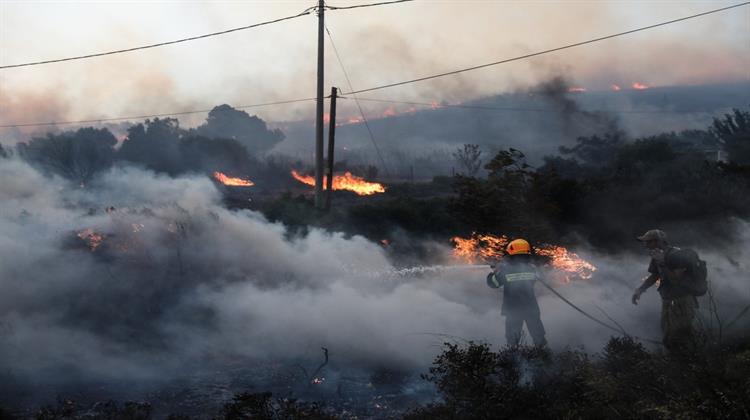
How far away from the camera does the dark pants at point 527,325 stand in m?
7.96

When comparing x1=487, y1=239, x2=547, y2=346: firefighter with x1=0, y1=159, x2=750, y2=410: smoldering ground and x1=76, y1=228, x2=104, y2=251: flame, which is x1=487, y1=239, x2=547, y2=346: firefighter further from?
x1=76, y1=228, x2=104, y2=251: flame

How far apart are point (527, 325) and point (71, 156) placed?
5143 cm

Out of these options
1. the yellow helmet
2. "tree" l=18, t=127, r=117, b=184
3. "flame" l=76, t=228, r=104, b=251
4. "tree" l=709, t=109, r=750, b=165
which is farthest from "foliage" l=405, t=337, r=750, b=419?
"tree" l=18, t=127, r=117, b=184

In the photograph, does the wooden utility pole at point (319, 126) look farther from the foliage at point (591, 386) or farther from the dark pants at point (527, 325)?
the foliage at point (591, 386)

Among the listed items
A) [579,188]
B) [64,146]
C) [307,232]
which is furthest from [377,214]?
[64,146]

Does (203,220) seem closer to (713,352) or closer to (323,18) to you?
(323,18)

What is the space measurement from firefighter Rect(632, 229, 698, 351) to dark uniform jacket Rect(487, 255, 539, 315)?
156cm

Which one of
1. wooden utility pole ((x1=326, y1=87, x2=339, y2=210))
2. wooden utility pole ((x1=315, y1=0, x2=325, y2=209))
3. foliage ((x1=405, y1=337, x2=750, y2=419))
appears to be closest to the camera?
foliage ((x1=405, y1=337, x2=750, y2=419))

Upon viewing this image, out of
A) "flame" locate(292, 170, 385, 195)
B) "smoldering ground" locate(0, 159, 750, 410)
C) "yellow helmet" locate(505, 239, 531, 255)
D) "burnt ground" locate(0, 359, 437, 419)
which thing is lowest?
"burnt ground" locate(0, 359, 437, 419)

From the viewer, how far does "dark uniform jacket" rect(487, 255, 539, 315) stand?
804 cm

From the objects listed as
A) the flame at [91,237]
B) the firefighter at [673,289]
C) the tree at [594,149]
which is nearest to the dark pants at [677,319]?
the firefighter at [673,289]

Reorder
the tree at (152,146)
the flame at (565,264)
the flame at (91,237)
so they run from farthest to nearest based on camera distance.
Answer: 1. the tree at (152,146)
2. the flame at (565,264)
3. the flame at (91,237)

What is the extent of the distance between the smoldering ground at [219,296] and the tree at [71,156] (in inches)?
1489

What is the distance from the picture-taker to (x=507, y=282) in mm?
8070
